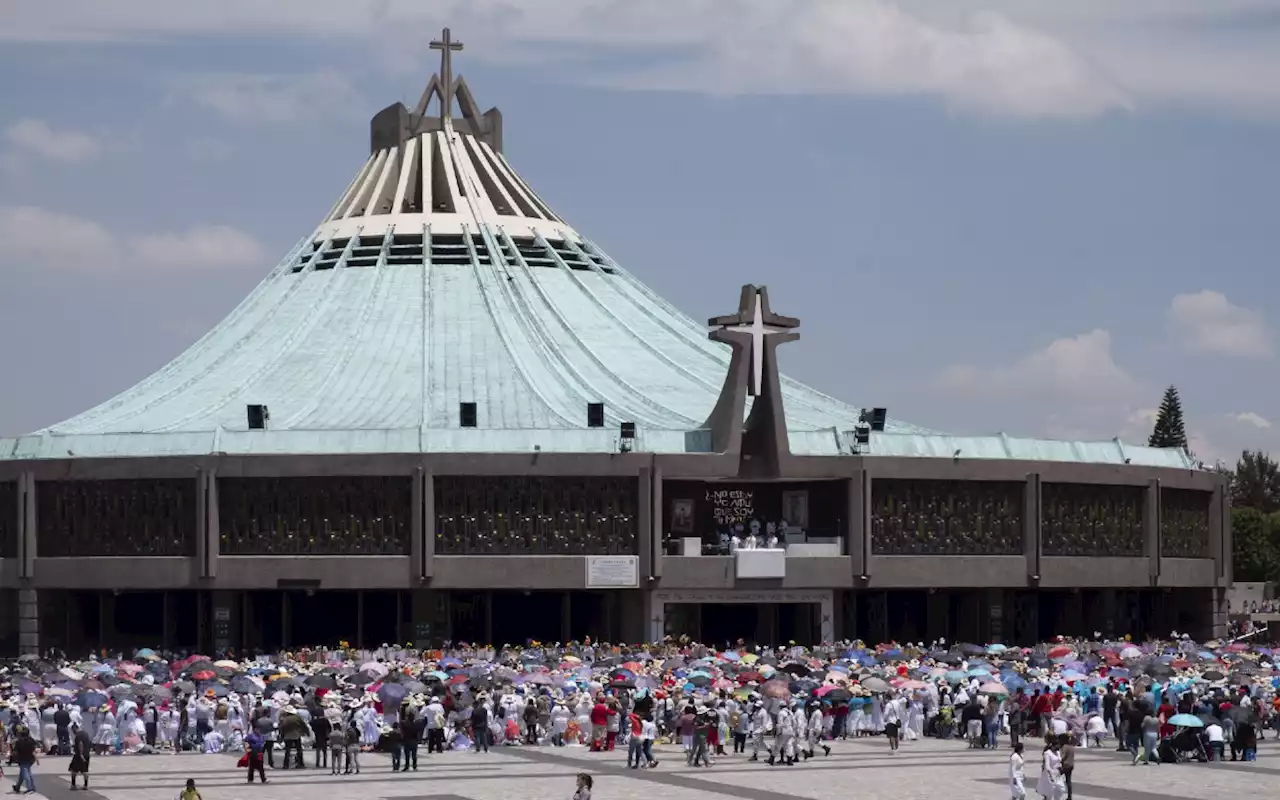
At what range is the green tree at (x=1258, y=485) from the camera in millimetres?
128875

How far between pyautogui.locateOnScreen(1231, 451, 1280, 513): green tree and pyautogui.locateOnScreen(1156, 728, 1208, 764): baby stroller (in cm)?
9317

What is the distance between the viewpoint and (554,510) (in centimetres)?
6247

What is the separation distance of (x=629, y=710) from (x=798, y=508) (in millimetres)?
25740

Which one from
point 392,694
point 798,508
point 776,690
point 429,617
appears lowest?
point 429,617

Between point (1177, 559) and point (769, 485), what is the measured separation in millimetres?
12377

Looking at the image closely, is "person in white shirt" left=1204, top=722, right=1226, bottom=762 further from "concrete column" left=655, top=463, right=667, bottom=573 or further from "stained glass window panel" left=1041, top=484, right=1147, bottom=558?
"stained glass window panel" left=1041, top=484, right=1147, bottom=558

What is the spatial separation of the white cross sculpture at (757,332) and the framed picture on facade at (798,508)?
13.0ft

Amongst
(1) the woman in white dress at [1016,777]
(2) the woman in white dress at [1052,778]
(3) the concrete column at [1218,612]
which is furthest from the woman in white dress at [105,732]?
(3) the concrete column at [1218,612]

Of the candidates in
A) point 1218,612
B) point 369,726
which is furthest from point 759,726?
point 1218,612

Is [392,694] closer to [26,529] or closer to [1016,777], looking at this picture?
[1016,777]

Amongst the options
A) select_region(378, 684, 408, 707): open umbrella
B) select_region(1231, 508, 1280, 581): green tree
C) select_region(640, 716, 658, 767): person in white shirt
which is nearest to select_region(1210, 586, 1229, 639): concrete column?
select_region(1231, 508, 1280, 581): green tree

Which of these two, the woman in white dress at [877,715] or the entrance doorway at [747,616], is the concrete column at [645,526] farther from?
the woman in white dress at [877,715]

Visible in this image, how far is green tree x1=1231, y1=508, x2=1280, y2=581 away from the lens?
360ft

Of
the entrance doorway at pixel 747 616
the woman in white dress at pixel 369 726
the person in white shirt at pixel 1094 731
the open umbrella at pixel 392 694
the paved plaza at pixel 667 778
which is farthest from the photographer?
the entrance doorway at pixel 747 616
